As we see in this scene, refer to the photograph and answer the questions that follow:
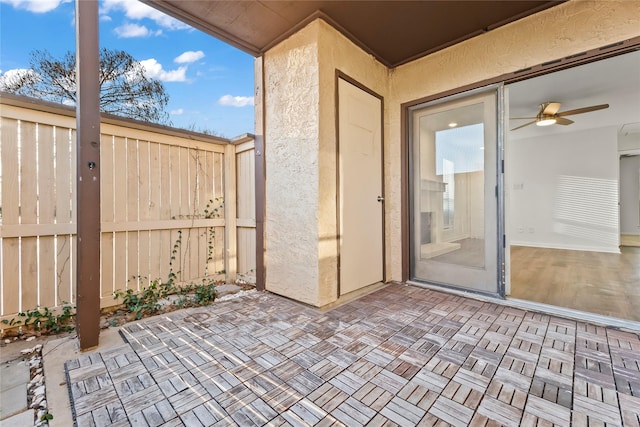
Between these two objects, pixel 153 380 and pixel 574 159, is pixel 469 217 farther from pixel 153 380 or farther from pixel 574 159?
pixel 574 159

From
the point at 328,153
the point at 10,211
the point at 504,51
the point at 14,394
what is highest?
the point at 504,51

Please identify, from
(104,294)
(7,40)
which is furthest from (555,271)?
(7,40)

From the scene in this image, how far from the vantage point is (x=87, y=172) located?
1.78 meters

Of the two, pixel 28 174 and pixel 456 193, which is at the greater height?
pixel 28 174

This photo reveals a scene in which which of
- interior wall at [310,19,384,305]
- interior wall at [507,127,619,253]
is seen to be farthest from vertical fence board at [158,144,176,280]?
interior wall at [507,127,619,253]

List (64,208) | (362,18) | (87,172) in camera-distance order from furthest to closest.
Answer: (362,18) < (64,208) < (87,172)

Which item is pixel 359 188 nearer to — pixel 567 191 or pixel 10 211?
pixel 10 211

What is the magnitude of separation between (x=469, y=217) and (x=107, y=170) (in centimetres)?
377

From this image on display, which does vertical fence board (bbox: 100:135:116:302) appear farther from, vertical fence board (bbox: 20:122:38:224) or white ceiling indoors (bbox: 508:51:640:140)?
white ceiling indoors (bbox: 508:51:640:140)

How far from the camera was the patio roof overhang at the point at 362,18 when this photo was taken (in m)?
2.31

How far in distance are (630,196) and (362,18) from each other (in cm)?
1114

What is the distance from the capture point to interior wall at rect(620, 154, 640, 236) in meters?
8.23

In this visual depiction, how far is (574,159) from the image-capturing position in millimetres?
5992

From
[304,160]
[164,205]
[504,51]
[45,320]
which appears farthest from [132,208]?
[504,51]
